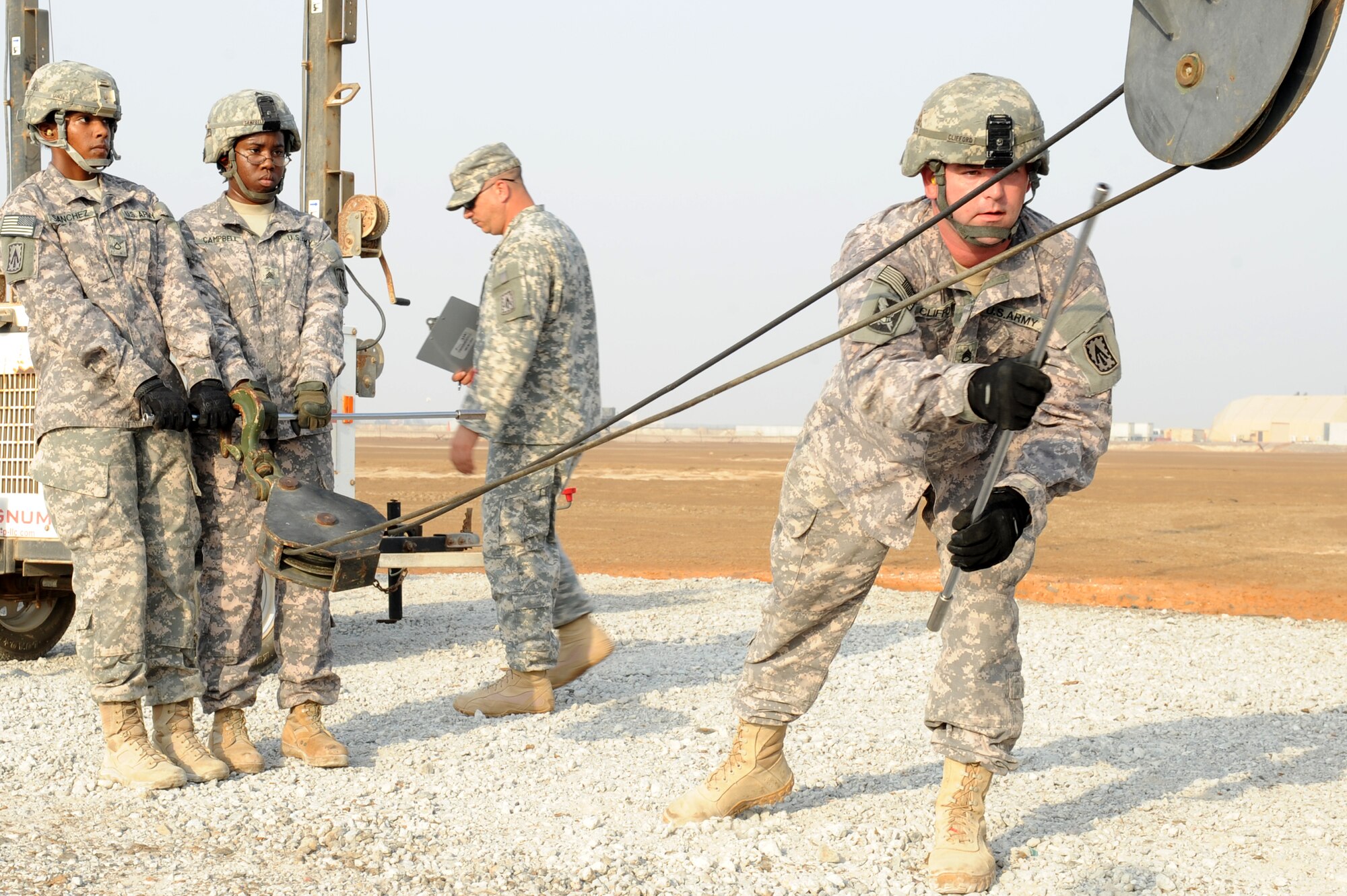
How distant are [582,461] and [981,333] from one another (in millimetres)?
45563

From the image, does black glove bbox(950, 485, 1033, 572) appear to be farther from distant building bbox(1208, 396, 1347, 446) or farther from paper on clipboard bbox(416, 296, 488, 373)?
distant building bbox(1208, 396, 1347, 446)

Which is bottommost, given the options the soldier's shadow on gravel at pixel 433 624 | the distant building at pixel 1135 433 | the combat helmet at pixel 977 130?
the distant building at pixel 1135 433

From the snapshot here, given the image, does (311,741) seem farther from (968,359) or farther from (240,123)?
(968,359)

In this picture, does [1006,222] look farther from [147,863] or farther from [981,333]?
[147,863]

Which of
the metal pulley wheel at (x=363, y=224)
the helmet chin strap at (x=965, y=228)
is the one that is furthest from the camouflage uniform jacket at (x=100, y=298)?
the metal pulley wheel at (x=363, y=224)

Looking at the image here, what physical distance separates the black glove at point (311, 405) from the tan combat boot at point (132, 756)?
1160mm

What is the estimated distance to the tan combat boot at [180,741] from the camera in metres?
4.66

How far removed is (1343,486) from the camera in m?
37.0

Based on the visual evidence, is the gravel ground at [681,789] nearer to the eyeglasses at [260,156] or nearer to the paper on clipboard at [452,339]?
the paper on clipboard at [452,339]

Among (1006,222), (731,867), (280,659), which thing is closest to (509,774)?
(280,659)

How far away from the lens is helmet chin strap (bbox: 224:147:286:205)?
198 inches

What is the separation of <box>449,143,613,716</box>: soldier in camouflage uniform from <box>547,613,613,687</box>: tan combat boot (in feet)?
0.46

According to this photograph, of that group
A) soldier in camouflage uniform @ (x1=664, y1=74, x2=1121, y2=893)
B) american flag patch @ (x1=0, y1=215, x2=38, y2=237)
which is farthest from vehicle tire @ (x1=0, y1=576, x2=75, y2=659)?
soldier in camouflage uniform @ (x1=664, y1=74, x2=1121, y2=893)

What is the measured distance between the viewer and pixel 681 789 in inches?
182
